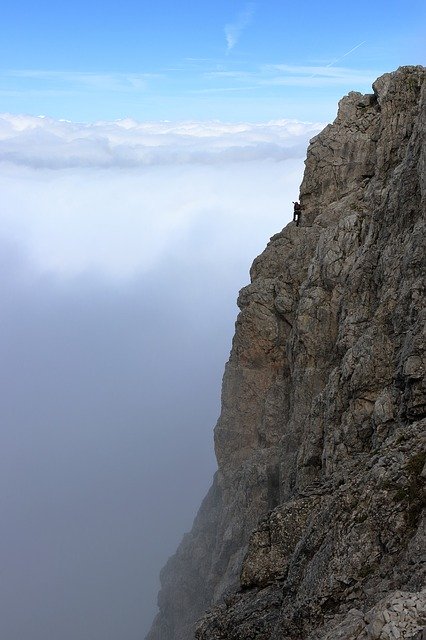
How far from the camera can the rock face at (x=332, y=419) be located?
85.3 feet

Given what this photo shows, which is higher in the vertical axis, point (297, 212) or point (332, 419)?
A: point (297, 212)

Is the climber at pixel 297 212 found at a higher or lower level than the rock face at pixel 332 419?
higher

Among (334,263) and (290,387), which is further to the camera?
(290,387)

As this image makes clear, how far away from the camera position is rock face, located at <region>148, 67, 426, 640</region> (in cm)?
2598

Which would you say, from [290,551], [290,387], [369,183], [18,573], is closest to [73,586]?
[18,573]

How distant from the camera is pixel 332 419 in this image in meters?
43.0

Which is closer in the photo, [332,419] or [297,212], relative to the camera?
[332,419]

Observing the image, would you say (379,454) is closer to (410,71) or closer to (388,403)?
(388,403)

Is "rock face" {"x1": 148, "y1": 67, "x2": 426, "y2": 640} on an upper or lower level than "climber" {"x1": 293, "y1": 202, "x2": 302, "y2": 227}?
lower

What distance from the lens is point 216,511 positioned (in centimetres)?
7125

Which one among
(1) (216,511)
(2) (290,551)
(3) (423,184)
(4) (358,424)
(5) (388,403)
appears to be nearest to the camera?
(2) (290,551)

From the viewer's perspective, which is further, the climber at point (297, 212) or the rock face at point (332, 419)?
the climber at point (297, 212)

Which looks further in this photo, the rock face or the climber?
the climber

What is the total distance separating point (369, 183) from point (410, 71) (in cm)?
997
